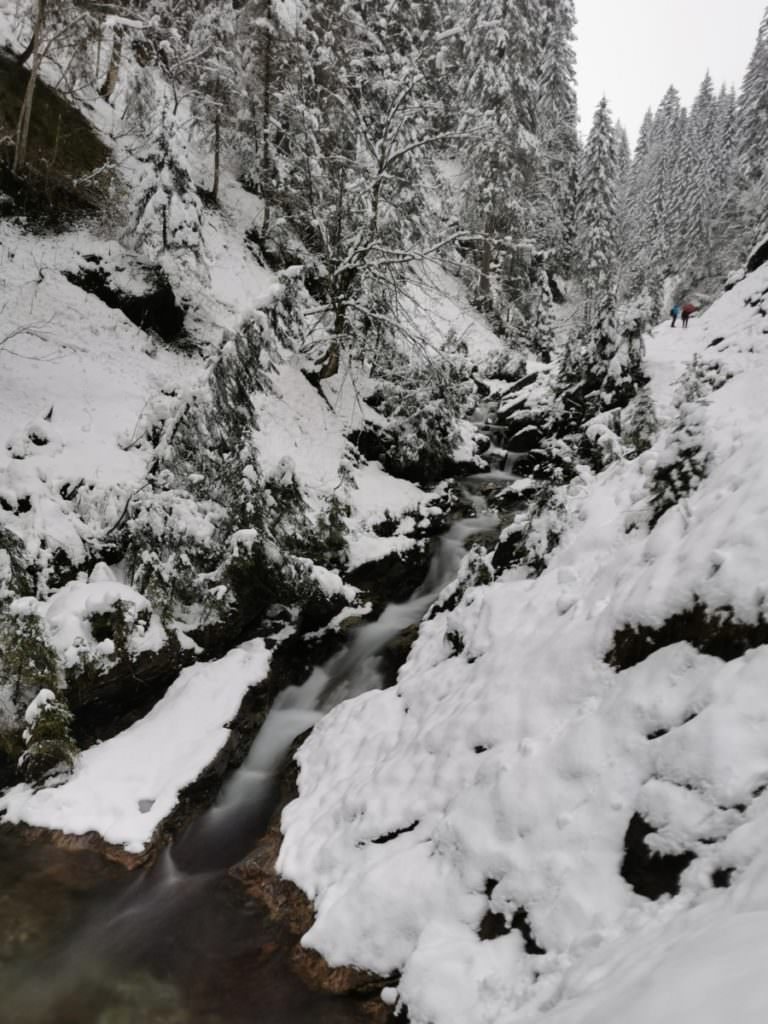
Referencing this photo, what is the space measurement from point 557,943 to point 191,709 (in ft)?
17.6

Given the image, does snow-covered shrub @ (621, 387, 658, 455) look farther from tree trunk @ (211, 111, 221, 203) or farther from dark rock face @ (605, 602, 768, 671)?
tree trunk @ (211, 111, 221, 203)

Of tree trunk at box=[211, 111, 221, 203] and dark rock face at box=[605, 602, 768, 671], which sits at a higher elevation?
tree trunk at box=[211, 111, 221, 203]

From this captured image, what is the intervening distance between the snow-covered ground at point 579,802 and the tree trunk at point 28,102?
547 inches

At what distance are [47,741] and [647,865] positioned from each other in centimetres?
583

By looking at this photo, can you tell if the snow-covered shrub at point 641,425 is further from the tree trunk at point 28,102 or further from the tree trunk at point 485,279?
the tree trunk at point 485,279

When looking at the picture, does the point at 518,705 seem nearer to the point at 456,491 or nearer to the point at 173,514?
the point at 173,514

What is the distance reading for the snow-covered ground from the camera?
2.91 metres

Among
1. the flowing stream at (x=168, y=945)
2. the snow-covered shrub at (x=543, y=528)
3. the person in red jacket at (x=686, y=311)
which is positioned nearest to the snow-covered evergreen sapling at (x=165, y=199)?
the snow-covered shrub at (x=543, y=528)

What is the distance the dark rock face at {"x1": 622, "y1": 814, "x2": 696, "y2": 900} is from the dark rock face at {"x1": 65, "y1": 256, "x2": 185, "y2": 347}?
13078 millimetres

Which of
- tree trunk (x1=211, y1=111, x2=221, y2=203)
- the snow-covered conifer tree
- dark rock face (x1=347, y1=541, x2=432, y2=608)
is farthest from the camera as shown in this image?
tree trunk (x1=211, y1=111, x2=221, y2=203)

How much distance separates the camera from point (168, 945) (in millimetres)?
4980

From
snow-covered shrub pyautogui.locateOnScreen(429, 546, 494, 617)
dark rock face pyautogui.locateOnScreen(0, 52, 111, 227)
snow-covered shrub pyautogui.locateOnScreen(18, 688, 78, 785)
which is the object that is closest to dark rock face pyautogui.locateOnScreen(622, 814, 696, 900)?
snow-covered shrub pyautogui.locateOnScreen(429, 546, 494, 617)

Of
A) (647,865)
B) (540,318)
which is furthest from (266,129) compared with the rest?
(647,865)

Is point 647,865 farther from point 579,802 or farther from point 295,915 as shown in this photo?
point 295,915
